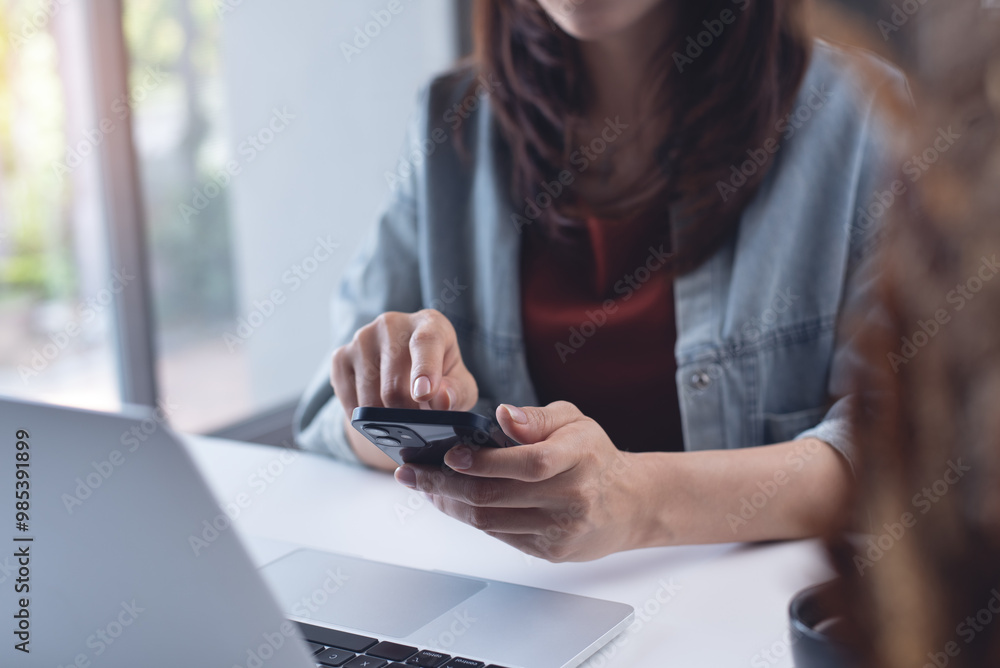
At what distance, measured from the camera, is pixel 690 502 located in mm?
706

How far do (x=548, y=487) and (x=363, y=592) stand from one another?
0.51 feet

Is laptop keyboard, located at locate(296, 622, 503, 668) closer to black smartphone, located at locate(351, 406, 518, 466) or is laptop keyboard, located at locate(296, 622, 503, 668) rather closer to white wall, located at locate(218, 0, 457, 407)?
black smartphone, located at locate(351, 406, 518, 466)

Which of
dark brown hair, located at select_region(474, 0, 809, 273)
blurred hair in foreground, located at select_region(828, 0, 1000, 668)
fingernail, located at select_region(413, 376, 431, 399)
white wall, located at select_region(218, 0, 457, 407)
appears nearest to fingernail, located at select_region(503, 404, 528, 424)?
fingernail, located at select_region(413, 376, 431, 399)

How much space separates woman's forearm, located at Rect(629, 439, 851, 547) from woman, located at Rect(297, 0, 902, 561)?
1.1 inches

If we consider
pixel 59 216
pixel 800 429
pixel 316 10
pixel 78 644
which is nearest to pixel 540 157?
pixel 800 429

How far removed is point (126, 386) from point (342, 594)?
1.29 meters

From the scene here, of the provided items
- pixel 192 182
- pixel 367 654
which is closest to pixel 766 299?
pixel 367 654

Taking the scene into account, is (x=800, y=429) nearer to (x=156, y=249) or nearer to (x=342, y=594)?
(x=342, y=594)

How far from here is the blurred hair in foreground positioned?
0.15 meters

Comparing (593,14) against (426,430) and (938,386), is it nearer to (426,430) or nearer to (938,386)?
(426,430)

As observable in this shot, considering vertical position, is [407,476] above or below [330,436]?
above

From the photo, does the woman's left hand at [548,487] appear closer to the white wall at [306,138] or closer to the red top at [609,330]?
the red top at [609,330]

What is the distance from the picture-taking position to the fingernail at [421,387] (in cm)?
69

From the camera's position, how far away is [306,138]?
2.16 meters
